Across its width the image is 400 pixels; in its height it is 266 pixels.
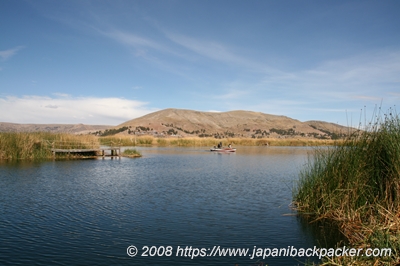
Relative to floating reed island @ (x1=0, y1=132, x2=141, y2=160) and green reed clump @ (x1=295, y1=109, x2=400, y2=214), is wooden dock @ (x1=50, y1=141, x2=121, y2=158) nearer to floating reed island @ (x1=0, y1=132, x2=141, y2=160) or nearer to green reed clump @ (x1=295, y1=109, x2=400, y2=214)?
floating reed island @ (x1=0, y1=132, x2=141, y2=160)

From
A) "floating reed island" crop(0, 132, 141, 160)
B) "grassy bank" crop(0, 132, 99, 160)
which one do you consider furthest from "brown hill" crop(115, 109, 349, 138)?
"grassy bank" crop(0, 132, 99, 160)

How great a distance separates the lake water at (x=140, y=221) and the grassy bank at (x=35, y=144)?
11140 millimetres

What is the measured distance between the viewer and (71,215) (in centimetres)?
1134

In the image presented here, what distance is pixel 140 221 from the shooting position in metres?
10.8

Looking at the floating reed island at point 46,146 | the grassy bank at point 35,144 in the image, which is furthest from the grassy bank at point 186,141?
the grassy bank at point 35,144

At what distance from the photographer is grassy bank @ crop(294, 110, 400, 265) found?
7859 mm

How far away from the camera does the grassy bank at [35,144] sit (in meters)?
28.1

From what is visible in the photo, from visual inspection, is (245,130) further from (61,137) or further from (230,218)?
(230,218)

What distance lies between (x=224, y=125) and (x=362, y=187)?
474ft

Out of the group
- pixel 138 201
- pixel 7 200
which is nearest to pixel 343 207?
pixel 138 201

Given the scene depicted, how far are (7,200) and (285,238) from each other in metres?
10.5

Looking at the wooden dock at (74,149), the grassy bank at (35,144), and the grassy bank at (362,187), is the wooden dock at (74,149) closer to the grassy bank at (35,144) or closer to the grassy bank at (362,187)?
the grassy bank at (35,144)

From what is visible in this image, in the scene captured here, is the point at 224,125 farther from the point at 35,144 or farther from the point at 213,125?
the point at 35,144

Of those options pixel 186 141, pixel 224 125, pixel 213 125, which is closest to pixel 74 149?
pixel 186 141
